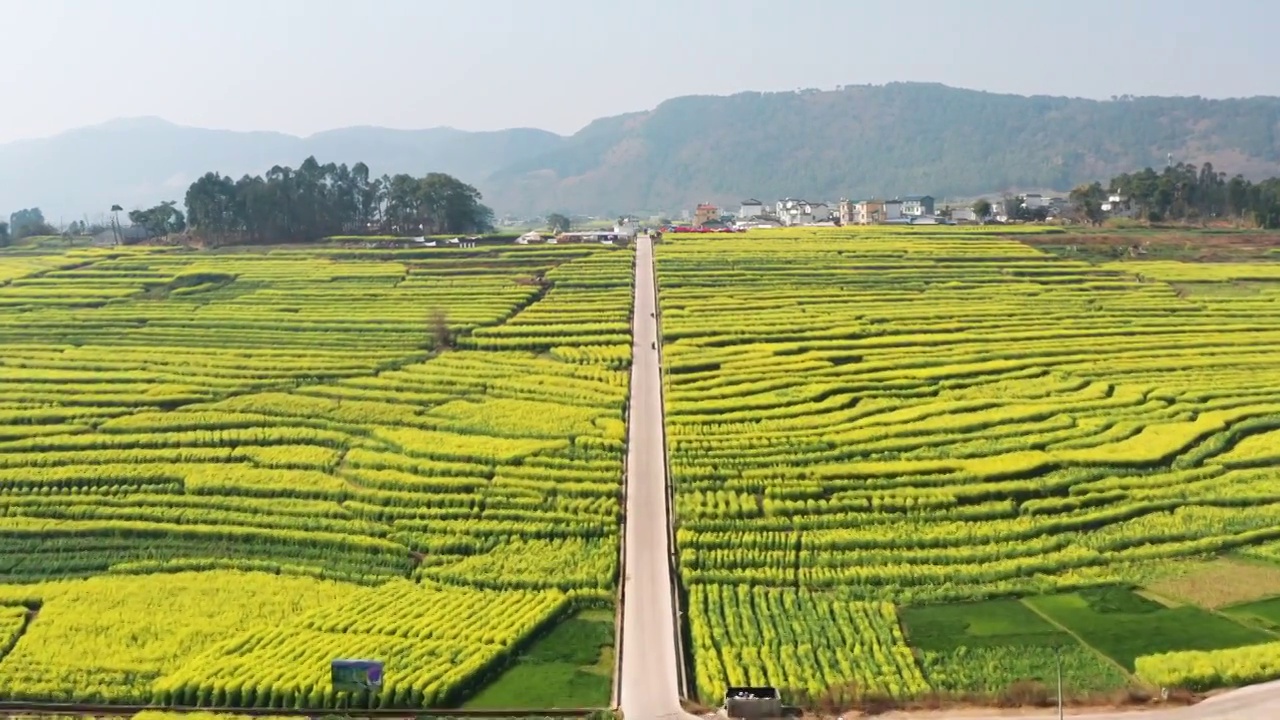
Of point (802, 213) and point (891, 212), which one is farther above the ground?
point (802, 213)

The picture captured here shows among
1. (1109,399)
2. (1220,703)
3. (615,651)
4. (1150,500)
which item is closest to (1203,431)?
(1109,399)

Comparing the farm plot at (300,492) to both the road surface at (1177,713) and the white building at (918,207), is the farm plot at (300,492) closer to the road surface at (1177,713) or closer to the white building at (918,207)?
the road surface at (1177,713)

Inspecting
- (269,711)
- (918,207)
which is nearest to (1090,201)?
(918,207)

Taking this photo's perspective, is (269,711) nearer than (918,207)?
Yes

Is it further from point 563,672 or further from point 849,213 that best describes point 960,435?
point 849,213

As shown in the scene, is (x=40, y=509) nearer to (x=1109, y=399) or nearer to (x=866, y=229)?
(x=1109, y=399)

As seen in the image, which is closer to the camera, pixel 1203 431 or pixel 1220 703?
pixel 1220 703

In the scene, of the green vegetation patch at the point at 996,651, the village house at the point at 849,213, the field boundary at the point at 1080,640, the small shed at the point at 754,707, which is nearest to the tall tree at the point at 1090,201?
the village house at the point at 849,213
